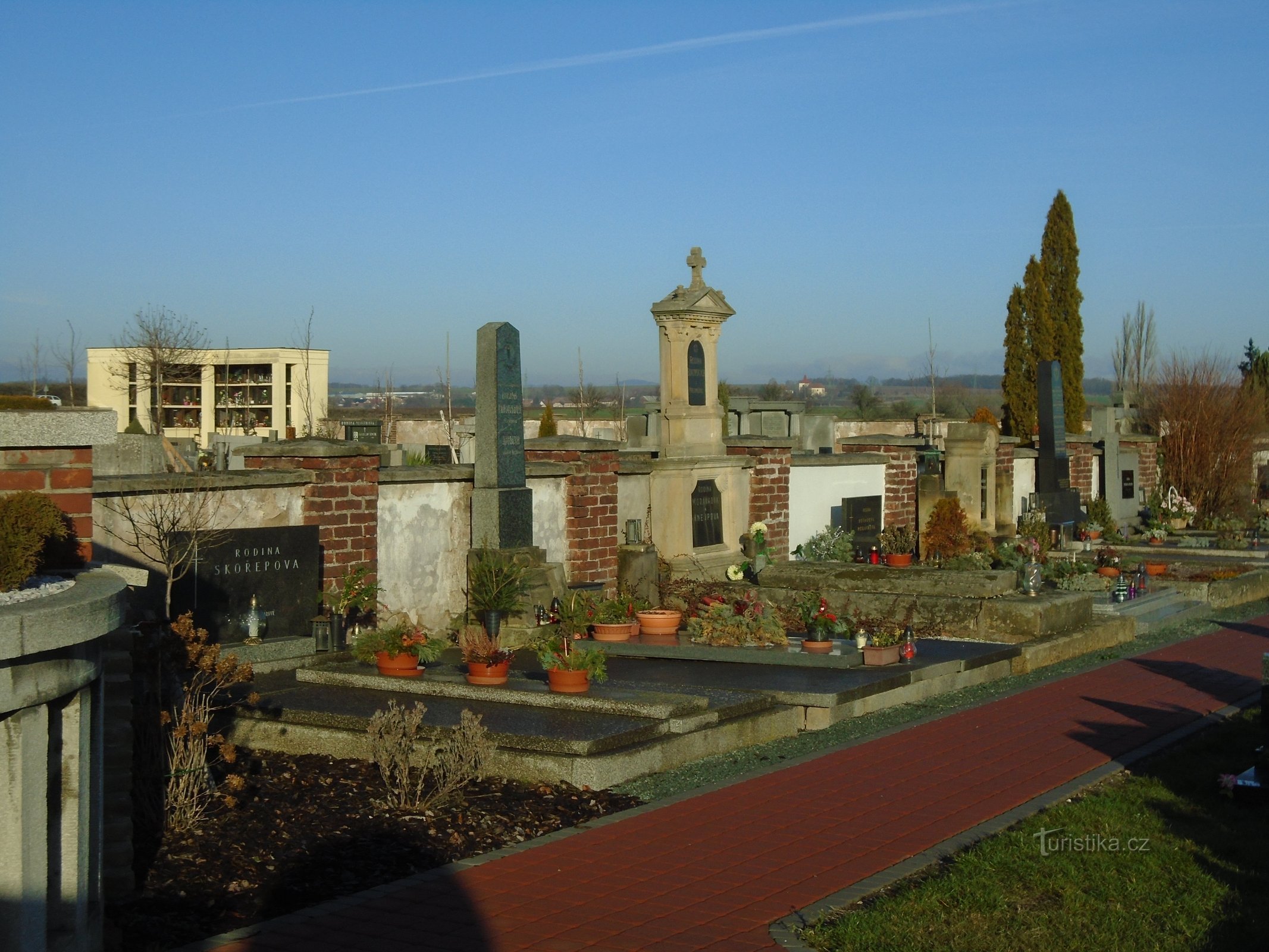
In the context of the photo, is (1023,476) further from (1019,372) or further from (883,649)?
(883,649)

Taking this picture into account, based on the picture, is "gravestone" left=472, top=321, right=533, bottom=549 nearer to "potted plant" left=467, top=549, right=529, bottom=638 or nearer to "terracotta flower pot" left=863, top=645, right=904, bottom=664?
"potted plant" left=467, top=549, right=529, bottom=638

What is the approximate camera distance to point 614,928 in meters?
5.41

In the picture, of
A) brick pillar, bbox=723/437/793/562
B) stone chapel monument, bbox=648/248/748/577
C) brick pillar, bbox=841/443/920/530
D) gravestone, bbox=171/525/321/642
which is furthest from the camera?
brick pillar, bbox=841/443/920/530

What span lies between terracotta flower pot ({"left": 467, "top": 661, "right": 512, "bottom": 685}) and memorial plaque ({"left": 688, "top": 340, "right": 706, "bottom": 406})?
7440 mm

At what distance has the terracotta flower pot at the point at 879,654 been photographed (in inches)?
437

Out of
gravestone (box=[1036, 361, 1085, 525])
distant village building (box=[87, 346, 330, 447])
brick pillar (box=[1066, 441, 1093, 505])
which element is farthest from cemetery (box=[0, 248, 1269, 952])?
distant village building (box=[87, 346, 330, 447])

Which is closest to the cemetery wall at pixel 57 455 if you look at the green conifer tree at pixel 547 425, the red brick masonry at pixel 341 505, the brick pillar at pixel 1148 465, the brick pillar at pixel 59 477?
the brick pillar at pixel 59 477

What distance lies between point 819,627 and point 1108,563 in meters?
7.02

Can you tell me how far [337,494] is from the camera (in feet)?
38.0

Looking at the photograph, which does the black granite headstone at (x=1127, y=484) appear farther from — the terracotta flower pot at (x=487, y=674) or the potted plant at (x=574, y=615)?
the terracotta flower pot at (x=487, y=674)

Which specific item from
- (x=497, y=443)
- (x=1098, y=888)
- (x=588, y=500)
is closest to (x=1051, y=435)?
(x=588, y=500)

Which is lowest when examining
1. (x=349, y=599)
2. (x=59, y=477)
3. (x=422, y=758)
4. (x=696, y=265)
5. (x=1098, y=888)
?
(x=1098, y=888)

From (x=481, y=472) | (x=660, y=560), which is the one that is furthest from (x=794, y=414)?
(x=481, y=472)

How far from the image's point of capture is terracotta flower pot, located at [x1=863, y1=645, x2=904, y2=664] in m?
11.1
